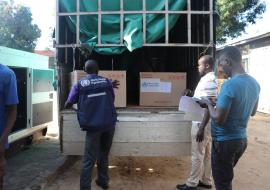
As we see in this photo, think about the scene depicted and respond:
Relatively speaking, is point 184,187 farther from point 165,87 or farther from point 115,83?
point 115,83

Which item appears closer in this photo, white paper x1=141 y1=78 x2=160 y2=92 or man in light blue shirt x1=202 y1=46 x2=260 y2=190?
man in light blue shirt x1=202 y1=46 x2=260 y2=190

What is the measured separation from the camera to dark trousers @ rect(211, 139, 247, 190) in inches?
129

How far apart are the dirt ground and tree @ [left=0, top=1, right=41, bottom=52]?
883 inches

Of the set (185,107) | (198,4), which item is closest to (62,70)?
(185,107)

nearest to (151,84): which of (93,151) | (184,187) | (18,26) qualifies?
(93,151)

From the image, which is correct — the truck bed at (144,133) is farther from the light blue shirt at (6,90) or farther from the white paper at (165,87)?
the light blue shirt at (6,90)

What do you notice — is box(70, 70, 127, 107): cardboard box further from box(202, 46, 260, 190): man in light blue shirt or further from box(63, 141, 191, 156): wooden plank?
box(202, 46, 260, 190): man in light blue shirt

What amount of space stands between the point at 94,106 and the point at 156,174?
1861 millimetres

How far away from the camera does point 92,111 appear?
15.2 feet

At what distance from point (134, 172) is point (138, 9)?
247 centimetres

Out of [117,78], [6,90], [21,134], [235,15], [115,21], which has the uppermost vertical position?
[235,15]

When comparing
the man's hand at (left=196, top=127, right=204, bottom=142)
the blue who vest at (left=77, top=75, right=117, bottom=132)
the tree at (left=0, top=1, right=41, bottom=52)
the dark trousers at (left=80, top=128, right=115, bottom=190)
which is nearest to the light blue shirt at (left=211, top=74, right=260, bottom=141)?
the man's hand at (left=196, top=127, right=204, bottom=142)

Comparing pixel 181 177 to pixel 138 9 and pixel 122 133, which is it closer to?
pixel 122 133

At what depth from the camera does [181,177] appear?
584cm
